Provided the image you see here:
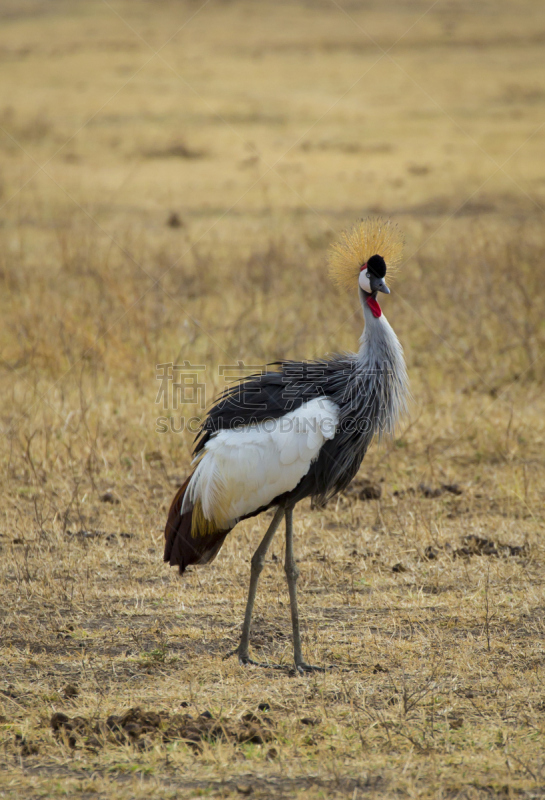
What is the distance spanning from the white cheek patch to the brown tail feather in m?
1.15

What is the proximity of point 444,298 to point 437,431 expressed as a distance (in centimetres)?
240

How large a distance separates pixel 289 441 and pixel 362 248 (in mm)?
1083

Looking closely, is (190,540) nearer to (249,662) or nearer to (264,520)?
(249,662)

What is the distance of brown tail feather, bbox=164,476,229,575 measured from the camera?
371 cm

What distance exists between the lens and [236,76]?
2405 centimetres

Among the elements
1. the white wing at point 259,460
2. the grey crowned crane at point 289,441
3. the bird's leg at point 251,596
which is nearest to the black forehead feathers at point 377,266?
the grey crowned crane at point 289,441

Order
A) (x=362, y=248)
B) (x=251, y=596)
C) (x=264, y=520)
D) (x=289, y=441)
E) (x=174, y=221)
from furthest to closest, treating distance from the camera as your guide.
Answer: (x=174, y=221) < (x=264, y=520) < (x=362, y=248) < (x=251, y=596) < (x=289, y=441)

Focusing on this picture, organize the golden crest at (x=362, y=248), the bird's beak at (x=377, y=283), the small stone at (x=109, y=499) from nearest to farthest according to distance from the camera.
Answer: the bird's beak at (x=377, y=283)
the golden crest at (x=362, y=248)
the small stone at (x=109, y=499)

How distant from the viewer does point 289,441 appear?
138 inches

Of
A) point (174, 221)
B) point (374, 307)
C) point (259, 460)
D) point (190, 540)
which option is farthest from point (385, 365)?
point (174, 221)

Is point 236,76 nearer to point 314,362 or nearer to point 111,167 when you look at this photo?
point 111,167

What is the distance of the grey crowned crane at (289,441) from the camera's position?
3553 millimetres

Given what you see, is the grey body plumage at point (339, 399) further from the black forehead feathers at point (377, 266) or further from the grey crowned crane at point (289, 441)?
the black forehead feathers at point (377, 266)

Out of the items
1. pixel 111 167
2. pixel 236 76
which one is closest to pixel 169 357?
pixel 111 167
